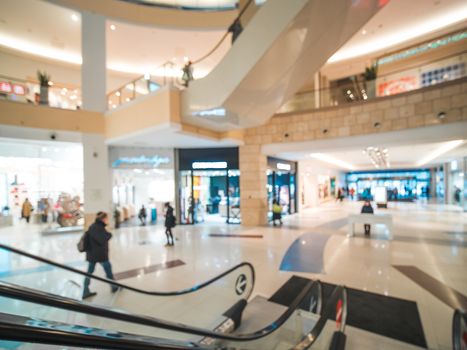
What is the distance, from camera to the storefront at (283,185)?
1388 centimetres

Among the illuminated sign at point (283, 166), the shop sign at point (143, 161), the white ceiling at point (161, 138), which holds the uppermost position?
the white ceiling at point (161, 138)

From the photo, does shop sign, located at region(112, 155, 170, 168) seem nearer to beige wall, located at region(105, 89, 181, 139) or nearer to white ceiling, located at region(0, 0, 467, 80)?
beige wall, located at region(105, 89, 181, 139)

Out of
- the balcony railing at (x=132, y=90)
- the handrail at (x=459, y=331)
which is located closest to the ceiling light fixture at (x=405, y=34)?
the balcony railing at (x=132, y=90)

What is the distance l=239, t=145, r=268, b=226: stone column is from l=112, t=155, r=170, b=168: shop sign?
4118mm

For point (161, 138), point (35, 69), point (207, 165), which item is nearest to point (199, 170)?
point (207, 165)

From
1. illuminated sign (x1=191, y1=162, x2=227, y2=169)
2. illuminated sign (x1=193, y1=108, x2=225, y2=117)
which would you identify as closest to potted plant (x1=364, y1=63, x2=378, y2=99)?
illuminated sign (x1=193, y1=108, x2=225, y2=117)

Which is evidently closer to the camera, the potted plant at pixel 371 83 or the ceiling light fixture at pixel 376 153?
the potted plant at pixel 371 83

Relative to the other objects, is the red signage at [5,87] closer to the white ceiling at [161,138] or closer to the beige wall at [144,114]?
the beige wall at [144,114]

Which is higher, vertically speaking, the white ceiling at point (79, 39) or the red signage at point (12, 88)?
the white ceiling at point (79, 39)

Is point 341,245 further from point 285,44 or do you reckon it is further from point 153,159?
point 153,159

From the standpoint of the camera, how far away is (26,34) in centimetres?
1174

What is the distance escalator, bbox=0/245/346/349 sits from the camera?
852 mm

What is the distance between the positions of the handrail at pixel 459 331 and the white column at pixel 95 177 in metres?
11.3

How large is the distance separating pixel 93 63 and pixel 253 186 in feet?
30.8
